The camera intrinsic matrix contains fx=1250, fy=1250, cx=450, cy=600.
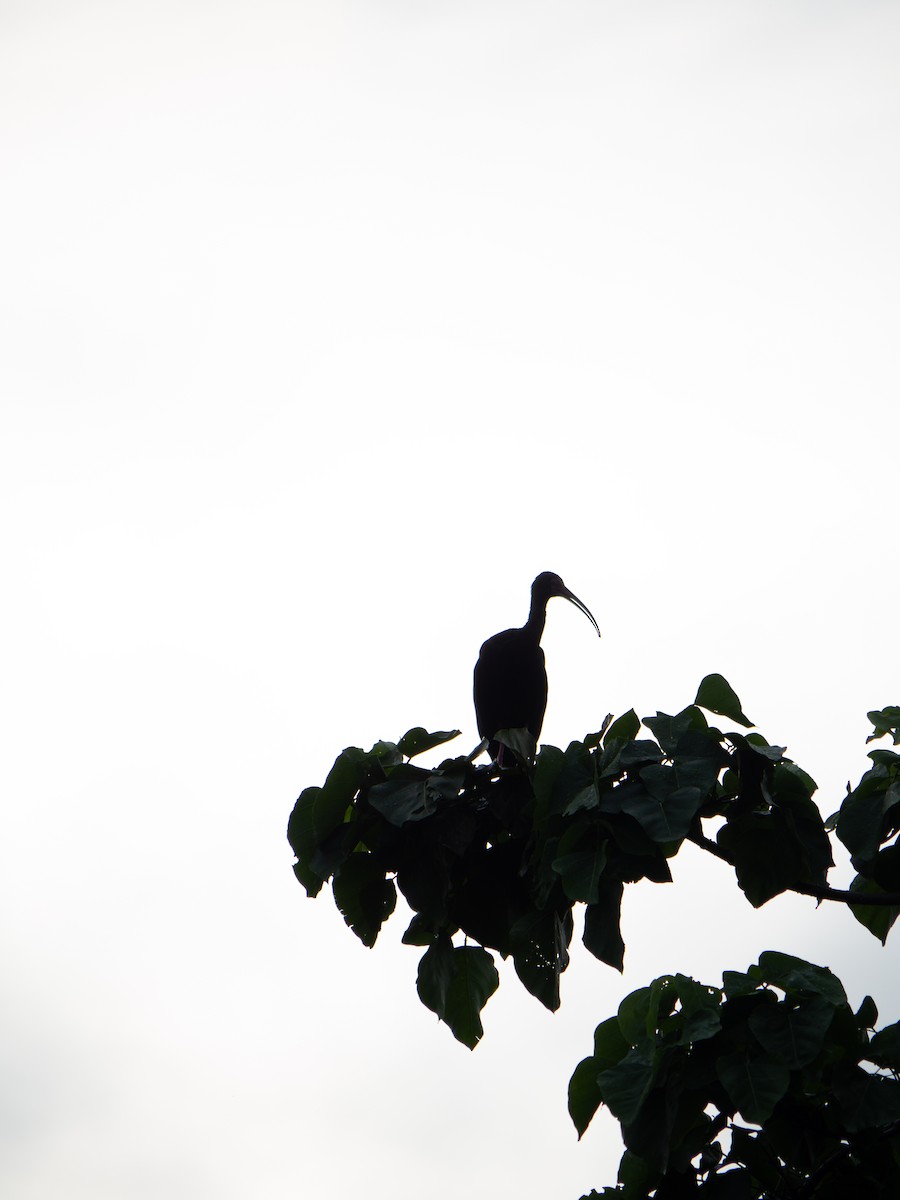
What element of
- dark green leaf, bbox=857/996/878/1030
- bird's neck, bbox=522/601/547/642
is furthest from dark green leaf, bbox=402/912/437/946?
bird's neck, bbox=522/601/547/642

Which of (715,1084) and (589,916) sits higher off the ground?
A: (589,916)

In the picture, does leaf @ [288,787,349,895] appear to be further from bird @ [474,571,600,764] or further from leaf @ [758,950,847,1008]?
bird @ [474,571,600,764]

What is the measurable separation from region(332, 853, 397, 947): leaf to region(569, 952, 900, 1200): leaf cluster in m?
0.99

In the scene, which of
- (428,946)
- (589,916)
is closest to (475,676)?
(428,946)

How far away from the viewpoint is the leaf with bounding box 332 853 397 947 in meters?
4.14

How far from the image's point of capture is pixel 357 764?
414 cm

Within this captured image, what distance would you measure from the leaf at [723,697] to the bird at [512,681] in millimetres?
4255

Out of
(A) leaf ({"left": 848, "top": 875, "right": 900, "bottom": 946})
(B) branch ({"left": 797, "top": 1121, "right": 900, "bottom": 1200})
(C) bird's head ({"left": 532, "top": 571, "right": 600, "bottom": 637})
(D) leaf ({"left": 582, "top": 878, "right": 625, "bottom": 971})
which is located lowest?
(B) branch ({"left": 797, "top": 1121, "right": 900, "bottom": 1200})

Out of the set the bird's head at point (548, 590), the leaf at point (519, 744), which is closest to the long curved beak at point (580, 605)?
the bird's head at point (548, 590)

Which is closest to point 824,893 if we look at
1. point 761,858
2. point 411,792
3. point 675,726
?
point 761,858

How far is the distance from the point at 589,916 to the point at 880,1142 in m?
0.97

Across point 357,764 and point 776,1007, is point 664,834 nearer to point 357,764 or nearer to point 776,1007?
point 776,1007

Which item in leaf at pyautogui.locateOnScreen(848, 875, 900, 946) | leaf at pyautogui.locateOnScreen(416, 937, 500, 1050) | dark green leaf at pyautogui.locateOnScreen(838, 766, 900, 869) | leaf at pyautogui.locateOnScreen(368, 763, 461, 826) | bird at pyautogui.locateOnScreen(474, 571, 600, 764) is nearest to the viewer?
dark green leaf at pyautogui.locateOnScreen(838, 766, 900, 869)

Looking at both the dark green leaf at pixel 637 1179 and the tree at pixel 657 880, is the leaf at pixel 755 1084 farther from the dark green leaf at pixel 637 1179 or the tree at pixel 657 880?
the dark green leaf at pixel 637 1179
